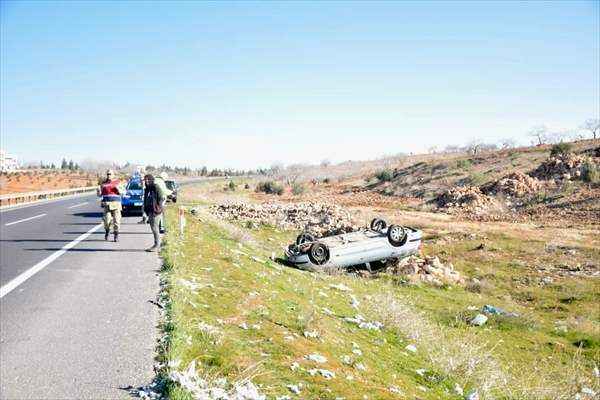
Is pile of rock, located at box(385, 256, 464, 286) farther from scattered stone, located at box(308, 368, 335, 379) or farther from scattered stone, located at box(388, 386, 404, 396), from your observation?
scattered stone, located at box(308, 368, 335, 379)

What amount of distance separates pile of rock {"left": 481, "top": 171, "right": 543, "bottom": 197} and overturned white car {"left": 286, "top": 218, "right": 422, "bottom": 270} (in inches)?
938

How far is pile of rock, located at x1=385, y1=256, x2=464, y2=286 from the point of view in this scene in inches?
669

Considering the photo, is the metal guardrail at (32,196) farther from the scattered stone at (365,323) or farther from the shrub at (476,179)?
the shrub at (476,179)

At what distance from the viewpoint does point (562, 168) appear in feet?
129

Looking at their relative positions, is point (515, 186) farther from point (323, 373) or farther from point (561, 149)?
point (323, 373)

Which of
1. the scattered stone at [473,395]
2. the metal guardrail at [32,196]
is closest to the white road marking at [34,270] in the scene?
the scattered stone at [473,395]

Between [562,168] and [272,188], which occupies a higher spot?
[562,168]

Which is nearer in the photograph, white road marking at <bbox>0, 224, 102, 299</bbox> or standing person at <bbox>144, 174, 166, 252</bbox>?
white road marking at <bbox>0, 224, 102, 299</bbox>

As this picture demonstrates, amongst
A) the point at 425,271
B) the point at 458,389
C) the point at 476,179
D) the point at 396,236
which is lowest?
the point at 425,271

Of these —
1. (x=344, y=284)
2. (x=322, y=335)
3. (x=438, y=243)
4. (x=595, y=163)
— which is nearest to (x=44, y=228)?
(x=344, y=284)

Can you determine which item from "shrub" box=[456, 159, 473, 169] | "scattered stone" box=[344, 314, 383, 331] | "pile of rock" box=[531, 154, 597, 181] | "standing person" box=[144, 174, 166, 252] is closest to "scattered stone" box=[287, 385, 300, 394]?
"scattered stone" box=[344, 314, 383, 331]

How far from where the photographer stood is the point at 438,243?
23.6 meters

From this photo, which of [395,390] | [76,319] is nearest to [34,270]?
[76,319]

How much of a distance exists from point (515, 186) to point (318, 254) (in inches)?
1121
